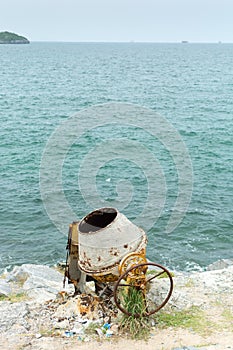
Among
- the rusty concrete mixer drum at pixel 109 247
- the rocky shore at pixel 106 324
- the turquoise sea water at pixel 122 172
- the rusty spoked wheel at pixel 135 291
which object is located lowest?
the turquoise sea water at pixel 122 172

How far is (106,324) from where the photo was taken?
10375 millimetres

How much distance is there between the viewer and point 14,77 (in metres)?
81.6

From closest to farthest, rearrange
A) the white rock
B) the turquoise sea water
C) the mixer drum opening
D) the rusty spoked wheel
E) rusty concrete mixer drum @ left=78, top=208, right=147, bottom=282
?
the rusty spoked wheel, rusty concrete mixer drum @ left=78, top=208, right=147, bottom=282, the mixer drum opening, the white rock, the turquoise sea water

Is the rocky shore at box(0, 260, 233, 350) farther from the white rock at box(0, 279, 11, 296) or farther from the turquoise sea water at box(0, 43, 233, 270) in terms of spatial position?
the turquoise sea water at box(0, 43, 233, 270)

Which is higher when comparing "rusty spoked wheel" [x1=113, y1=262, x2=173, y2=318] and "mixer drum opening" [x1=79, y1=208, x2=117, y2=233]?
"mixer drum opening" [x1=79, y1=208, x2=117, y2=233]

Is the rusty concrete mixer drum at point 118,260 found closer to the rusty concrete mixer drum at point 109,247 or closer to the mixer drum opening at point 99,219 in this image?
the rusty concrete mixer drum at point 109,247

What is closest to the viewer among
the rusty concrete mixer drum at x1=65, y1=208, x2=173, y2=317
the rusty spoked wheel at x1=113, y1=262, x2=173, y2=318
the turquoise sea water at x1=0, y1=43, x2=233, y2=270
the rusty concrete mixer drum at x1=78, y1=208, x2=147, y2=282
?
the rusty spoked wheel at x1=113, y1=262, x2=173, y2=318

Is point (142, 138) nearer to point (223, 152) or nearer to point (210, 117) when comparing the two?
point (223, 152)

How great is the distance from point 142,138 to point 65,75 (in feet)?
170

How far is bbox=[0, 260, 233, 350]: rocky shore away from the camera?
996 centimetres

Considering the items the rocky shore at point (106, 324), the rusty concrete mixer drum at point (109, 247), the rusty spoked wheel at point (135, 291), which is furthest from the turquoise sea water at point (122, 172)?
the rusty concrete mixer drum at point (109, 247)

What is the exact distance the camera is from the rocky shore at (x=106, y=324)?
996 cm

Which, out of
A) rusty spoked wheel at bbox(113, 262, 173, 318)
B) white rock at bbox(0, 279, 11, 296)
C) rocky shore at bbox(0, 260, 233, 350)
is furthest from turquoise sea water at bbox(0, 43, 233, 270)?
rusty spoked wheel at bbox(113, 262, 173, 318)

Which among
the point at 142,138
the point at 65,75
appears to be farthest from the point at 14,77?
the point at 142,138
